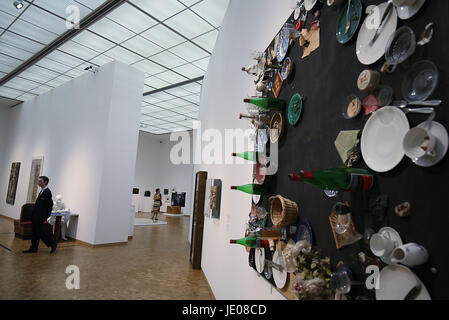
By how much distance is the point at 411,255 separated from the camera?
704 millimetres

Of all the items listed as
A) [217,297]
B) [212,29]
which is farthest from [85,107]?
[217,297]

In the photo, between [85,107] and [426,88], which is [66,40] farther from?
[426,88]

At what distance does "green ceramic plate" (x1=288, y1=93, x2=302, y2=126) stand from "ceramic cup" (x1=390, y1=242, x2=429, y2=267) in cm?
93

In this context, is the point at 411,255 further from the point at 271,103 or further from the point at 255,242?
the point at 271,103

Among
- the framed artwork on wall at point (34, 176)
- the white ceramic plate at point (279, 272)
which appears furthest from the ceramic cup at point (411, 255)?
the framed artwork on wall at point (34, 176)

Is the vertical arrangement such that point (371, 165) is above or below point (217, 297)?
above

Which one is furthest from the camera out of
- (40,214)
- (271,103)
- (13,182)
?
(13,182)

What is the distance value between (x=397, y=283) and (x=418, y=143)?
0.41m

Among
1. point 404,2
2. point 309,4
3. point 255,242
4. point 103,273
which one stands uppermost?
point 309,4

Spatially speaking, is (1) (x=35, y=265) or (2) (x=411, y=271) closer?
(2) (x=411, y=271)

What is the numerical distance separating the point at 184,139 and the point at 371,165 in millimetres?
16299

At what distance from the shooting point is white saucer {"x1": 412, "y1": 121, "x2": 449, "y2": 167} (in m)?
0.68

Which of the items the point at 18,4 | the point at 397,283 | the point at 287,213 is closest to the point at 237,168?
the point at 287,213
